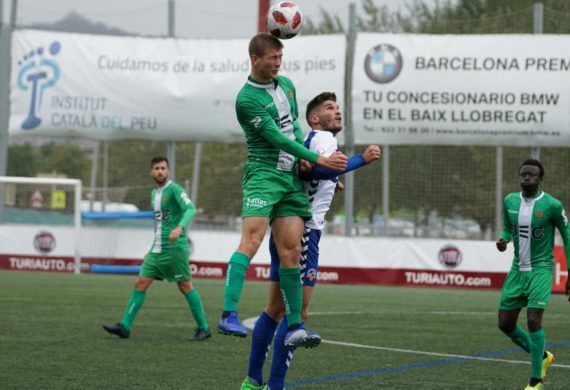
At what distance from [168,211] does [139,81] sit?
556 inches

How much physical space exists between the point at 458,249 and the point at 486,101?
3.43 metres

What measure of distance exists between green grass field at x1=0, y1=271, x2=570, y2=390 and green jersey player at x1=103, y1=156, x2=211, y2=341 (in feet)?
1.84

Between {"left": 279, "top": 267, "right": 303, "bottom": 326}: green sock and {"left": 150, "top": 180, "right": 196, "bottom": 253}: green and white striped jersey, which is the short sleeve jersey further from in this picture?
{"left": 150, "top": 180, "right": 196, "bottom": 253}: green and white striped jersey

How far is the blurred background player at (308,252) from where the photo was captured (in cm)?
783

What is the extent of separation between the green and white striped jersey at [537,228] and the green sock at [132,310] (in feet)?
15.1

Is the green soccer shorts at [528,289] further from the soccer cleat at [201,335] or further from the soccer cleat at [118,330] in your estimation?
the soccer cleat at [118,330]

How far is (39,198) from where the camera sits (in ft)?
95.2

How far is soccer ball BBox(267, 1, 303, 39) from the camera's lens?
8195 mm

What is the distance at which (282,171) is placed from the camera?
7.86 metres

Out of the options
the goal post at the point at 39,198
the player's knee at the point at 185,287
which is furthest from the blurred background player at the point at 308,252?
the goal post at the point at 39,198

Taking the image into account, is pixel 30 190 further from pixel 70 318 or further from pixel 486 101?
pixel 70 318

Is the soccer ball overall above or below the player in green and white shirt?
above

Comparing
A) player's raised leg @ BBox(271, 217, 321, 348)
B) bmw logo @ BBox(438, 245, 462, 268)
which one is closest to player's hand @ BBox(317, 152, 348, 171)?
player's raised leg @ BBox(271, 217, 321, 348)

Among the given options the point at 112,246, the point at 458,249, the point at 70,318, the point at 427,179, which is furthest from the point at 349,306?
the point at 427,179
